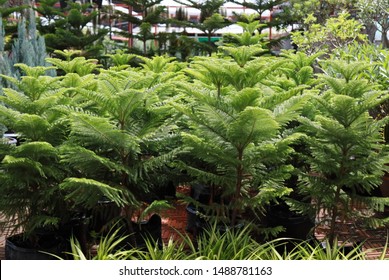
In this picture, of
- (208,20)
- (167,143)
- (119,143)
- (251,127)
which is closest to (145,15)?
(208,20)

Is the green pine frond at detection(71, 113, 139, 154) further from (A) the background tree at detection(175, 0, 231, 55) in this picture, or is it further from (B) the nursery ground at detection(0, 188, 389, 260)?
(A) the background tree at detection(175, 0, 231, 55)

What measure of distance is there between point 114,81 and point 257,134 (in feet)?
2.37

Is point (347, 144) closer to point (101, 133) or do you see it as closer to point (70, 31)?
point (101, 133)

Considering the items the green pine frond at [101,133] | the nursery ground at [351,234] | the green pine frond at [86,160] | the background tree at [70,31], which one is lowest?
the nursery ground at [351,234]

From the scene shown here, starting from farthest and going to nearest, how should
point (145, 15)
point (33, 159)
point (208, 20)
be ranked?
point (145, 15)
point (208, 20)
point (33, 159)

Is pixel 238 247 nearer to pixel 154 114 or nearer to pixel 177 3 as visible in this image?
pixel 154 114

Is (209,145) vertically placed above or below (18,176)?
above

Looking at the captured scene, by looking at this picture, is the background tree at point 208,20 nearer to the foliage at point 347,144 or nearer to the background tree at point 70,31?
the background tree at point 70,31

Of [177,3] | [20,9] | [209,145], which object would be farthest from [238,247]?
[177,3]

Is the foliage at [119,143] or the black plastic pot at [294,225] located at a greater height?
the foliage at [119,143]

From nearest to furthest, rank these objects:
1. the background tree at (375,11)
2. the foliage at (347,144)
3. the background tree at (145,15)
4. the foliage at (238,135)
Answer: the foliage at (238,135) < the foliage at (347,144) < the background tree at (375,11) < the background tree at (145,15)

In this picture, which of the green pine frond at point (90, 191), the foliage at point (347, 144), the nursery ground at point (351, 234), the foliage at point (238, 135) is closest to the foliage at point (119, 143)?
the green pine frond at point (90, 191)

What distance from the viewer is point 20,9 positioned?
788cm
